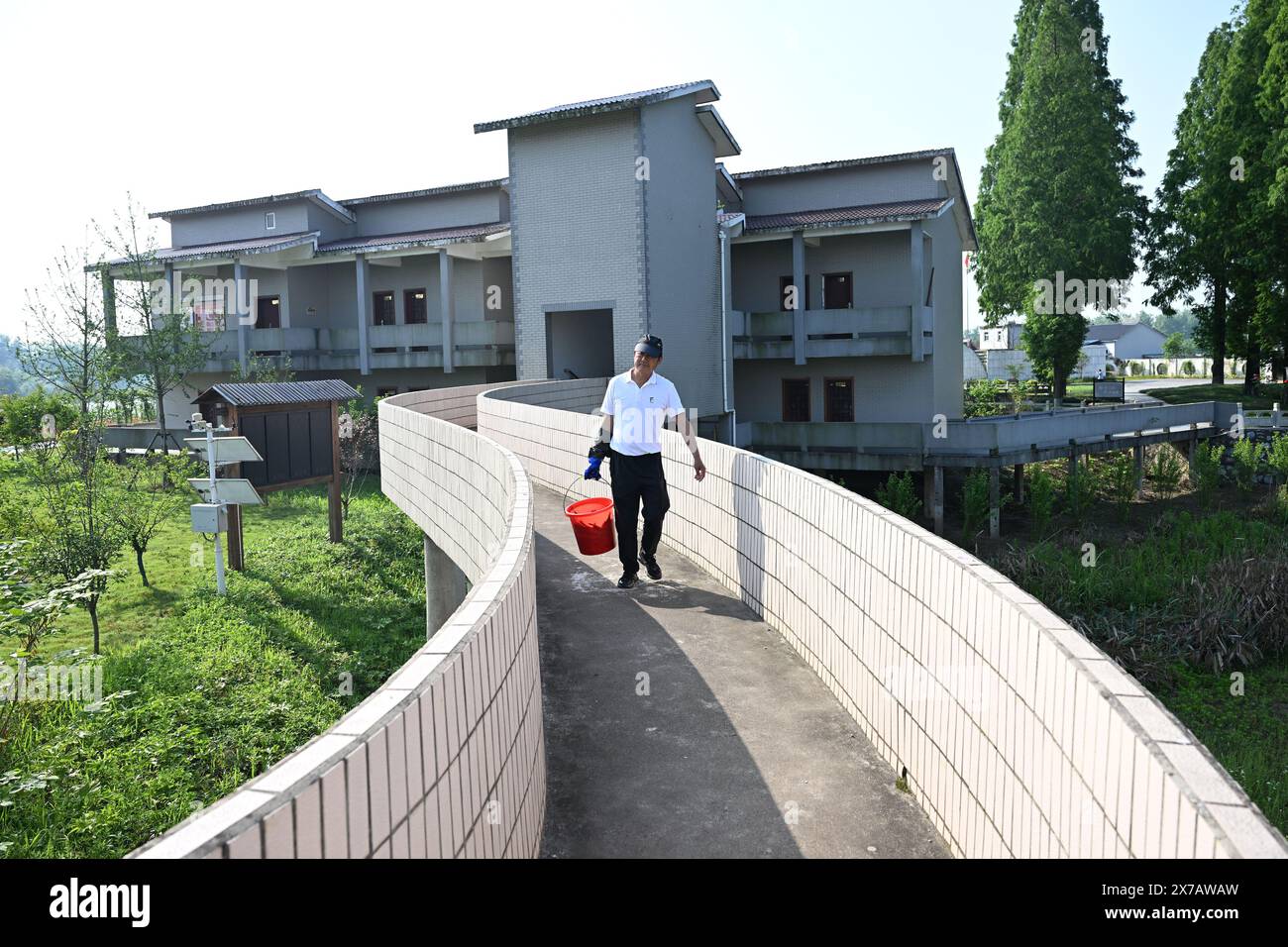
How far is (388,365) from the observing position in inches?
1340

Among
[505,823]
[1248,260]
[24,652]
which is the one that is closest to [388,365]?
[24,652]

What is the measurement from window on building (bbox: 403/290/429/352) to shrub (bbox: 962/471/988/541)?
59.0 feet

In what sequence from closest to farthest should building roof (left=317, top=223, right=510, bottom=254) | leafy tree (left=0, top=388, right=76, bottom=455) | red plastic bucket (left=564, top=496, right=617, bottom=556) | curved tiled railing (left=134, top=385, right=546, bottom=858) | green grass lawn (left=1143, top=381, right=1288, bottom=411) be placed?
1. curved tiled railing (left=134, top=385, right=546, bottom=858)
2. red plastic bucket (left=564, top=496, right=617, bottom=556)
3. building roof (left=317, top=223, right=510, bottom=254)
4. leafy tree (left=0, top=388, right=76, bottom=455)
5. green grass lawn (left=1143, top=381, right=1288, bottom=411)

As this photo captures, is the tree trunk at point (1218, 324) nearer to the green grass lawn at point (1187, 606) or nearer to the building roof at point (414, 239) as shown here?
the green grass lawn at point (1187, 606)

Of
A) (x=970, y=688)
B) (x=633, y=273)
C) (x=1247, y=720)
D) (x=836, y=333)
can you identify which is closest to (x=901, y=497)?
(x=836, y=333)

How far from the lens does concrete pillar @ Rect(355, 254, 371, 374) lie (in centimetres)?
3356

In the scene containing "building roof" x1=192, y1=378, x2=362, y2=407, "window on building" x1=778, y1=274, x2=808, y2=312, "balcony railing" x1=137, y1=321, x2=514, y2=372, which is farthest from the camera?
"balcony railing" x1=137, y1=321, x2=514, y2=372

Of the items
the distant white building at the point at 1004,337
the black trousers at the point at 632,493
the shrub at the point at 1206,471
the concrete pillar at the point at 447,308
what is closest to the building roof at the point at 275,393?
the concrete pillar at the point at 447,308

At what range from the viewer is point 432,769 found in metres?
3.38

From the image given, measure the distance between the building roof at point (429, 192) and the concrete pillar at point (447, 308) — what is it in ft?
10.6

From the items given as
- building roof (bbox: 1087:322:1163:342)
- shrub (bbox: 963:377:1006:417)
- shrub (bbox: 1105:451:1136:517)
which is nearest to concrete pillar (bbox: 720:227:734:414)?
shrub (bbox: 1105:451:1136:517)

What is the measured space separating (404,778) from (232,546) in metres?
19.8

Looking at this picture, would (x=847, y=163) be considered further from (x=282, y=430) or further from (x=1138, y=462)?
(x=282, y=430)

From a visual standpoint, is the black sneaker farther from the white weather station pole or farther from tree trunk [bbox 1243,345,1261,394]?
tree trunk [bbox 1243,345,1261,394]
